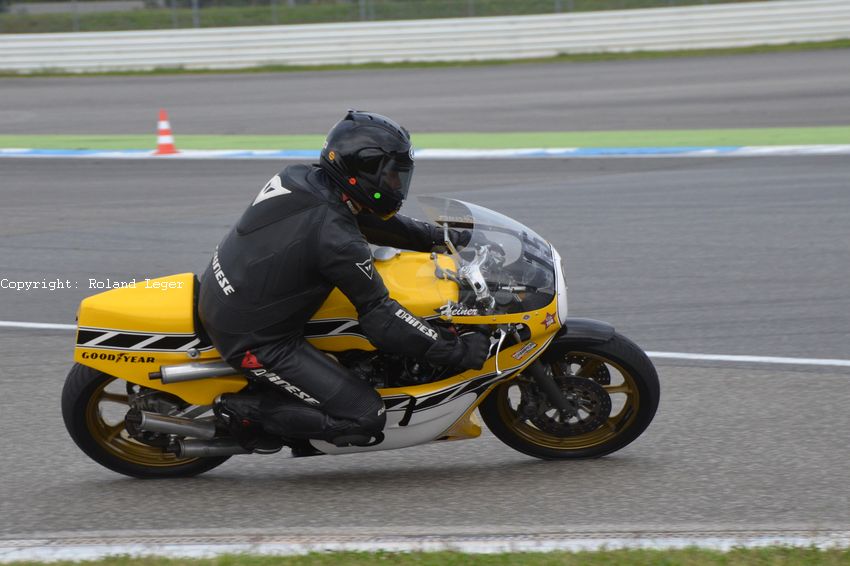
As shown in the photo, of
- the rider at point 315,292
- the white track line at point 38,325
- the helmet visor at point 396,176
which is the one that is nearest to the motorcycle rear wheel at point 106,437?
the rider at point 315,292

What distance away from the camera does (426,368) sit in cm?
513

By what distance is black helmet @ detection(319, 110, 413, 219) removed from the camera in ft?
15.5

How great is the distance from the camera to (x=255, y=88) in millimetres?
23406

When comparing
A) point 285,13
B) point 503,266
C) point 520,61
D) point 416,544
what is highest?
point 285,13

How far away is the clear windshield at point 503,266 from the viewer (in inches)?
196

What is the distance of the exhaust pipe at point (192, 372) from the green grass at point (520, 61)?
2181 cm

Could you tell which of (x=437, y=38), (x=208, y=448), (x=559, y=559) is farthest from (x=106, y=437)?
(x=437, y=38)

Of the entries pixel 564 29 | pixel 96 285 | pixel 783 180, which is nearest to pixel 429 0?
pixel 564 29

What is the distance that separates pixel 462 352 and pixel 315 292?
0.66 m

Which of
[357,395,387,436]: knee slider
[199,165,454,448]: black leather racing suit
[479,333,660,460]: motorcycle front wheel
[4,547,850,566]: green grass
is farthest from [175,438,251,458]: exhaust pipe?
[479,333,660,460]: motorcycle front wheel

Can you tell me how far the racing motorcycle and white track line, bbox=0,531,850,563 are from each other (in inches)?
29.3

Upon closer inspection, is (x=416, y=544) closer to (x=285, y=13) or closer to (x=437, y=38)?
(x=437, y=38)

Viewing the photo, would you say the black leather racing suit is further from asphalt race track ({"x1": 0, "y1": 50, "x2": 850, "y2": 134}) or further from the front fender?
asphalt race track ({"x1": 0, "y1": 50, "x2": 850, "y2": 134})

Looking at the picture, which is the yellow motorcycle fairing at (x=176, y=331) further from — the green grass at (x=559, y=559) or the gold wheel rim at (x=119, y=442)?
the green grass at (x=559, y=559)
